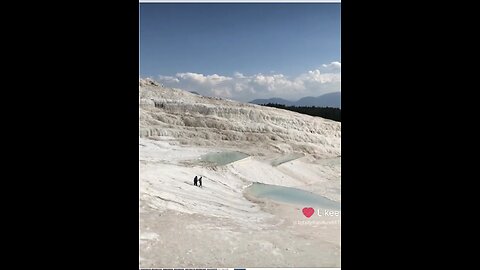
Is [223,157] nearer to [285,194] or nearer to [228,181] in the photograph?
[228,181]

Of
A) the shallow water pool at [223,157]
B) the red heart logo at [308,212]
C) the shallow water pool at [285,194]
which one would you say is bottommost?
the shallow water pool at [285,194]

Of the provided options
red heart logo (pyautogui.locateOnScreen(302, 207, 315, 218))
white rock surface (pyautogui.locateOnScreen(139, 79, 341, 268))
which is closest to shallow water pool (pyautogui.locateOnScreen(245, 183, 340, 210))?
white rock surface (pyautogui.locateOnScreen(139, 79, 341, 268))

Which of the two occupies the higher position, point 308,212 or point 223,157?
point 223,157

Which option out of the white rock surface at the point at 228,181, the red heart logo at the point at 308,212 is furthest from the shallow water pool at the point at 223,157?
the red heart logo at the point at 308,212

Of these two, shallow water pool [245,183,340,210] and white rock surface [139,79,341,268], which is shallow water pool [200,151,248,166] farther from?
shallow water pool [245,183,340,210]

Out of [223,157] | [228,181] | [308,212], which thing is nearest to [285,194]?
[228,181]

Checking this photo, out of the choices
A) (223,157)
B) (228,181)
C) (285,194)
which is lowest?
(285,194)

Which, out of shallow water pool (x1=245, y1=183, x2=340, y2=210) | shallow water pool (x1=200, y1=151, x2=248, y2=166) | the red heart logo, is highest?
shallow water pool (x1=200, y1=151, x2=248, y2=166)

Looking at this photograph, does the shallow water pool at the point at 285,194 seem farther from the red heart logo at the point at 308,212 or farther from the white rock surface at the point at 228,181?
the red heart logo at the point at 308,212
